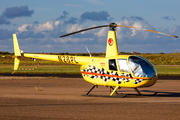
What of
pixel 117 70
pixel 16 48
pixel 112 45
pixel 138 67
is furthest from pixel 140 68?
pixel 16 48

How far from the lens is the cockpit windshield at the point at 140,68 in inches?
648

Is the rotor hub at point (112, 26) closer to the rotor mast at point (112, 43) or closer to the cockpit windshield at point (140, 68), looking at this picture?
the rotor mast at point (112, 43)

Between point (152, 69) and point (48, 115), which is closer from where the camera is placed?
point (48, 115)

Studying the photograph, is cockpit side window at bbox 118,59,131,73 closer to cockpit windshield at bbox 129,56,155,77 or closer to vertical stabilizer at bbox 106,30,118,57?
cockpit windshield at bbox 129,56,155,77

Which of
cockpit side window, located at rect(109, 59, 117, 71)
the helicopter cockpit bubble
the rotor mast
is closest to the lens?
the helicopter cockpit bubble

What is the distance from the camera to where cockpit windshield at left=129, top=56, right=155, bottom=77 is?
54.0 ft

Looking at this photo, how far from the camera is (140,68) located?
54.3ft

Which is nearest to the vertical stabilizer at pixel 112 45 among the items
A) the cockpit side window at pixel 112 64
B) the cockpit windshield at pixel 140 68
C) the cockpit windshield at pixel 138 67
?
the cockpit side window at pixel 112 64

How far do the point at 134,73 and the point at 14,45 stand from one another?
1316cm

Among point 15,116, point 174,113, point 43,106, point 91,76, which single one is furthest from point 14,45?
point 174,113

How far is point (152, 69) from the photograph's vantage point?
1672 cm

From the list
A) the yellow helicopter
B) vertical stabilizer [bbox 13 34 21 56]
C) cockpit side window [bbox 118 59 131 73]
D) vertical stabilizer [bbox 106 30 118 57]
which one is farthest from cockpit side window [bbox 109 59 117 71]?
vertical stabilizer [bbox 13 34 21 56]

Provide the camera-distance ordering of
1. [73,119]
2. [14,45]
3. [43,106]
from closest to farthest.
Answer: [73,119], [43,106], [14,45]

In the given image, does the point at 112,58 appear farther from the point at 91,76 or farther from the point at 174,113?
the point at 174,113
